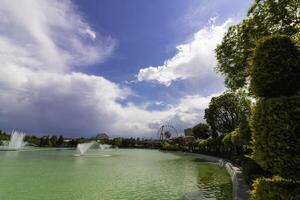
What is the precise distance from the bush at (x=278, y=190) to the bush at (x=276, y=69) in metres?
1.87

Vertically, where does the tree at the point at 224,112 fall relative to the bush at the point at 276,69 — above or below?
above

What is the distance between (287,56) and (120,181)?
14.7m

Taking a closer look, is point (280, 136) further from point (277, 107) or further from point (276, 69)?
point (276, 69)

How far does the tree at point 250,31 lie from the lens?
16.6 metres

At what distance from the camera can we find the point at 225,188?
15750 mm

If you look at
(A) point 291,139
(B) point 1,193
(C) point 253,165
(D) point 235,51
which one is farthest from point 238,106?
(A) point 291,139

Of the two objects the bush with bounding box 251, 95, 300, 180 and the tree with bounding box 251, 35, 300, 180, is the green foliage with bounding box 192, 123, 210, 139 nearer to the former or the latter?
the tree with bounding box 251, 35, 300, 180

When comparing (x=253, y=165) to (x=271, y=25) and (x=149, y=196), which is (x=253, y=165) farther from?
(x=271, y=25)

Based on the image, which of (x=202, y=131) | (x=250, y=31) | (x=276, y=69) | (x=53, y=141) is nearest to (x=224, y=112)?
(x=202, y=131)

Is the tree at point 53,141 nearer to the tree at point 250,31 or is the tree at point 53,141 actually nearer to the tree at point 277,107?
the tree at point 250,31

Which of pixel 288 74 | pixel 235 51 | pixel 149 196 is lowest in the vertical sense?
pixel 149 196

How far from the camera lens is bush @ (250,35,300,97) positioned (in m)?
5.79

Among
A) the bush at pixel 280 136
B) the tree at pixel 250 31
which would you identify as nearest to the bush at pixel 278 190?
the bush at pixel 280 136

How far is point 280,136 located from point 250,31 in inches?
588
